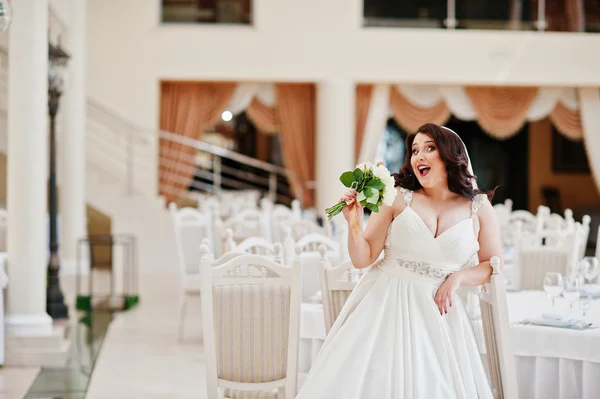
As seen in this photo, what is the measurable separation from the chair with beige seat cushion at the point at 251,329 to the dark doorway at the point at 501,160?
45.9 feet

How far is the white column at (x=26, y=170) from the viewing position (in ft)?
19.9

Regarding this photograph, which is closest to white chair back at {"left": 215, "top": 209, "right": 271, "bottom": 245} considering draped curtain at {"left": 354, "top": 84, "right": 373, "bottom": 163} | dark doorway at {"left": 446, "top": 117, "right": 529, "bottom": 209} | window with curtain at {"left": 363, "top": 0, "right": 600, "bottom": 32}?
draped curtain at {"left": 354, "top": 84, "right": 373, "bottom": 163}

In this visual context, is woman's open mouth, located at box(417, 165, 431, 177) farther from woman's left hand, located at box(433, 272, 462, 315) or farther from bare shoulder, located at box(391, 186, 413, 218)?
woman's left hand, located at box(433, 272, 462, 315)

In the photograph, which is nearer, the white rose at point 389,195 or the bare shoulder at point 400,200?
the white rose at point 389,195

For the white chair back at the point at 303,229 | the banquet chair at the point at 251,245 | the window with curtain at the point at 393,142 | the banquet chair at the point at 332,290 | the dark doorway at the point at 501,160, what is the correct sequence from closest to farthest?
the banquet chair at the point at 332,290 < the banquet chair at the point at 251,245 < the white chair back at the point at 303,229 < the window with curtain at the point at 393,142 < the dark doorway at the point at 501,160

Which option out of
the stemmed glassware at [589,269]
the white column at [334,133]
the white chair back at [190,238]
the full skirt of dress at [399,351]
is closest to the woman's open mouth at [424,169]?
the full skirt of dress at [399,351]

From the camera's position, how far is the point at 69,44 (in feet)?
33.6

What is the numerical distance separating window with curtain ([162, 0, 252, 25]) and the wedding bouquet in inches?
406

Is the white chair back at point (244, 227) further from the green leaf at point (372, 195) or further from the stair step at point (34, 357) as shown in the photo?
the green leaf at point (372, 195)

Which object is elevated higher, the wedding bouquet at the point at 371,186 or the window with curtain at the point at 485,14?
the window with curtain at the point at 485,14

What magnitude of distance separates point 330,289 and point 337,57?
9.50 metres

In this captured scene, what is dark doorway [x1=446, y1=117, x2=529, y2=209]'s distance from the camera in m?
17.1

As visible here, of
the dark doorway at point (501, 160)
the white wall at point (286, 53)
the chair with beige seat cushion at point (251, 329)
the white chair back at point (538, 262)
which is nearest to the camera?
the chair with beige seat cushion at point (251, 329)

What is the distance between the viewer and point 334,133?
42.5 ft
